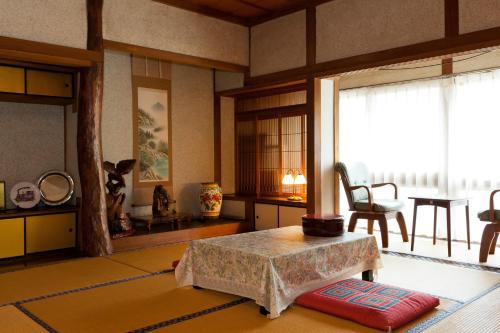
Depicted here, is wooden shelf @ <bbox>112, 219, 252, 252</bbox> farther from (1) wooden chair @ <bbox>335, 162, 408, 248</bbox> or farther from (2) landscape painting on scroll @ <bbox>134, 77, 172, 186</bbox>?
(1) wooden chair @ <bbox>335, 162, 408, 248</bbox>

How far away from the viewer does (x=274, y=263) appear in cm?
296

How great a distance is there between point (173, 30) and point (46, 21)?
1561 mm

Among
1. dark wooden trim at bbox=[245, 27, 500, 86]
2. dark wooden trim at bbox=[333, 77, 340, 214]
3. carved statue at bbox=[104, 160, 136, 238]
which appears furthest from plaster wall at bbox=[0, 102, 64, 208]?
dark wooden trim at bbox=[333, 77, 340, 214]

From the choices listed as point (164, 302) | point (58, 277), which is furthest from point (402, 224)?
point (58, 277)

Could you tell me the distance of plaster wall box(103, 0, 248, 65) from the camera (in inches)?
197

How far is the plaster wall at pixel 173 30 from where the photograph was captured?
5.00 metres

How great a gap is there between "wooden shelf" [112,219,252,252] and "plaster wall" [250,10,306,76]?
85.3 inches

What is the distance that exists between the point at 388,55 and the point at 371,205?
171 centimetres

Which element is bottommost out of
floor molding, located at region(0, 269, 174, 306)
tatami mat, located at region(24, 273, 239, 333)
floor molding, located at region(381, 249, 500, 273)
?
tatami mat, located at region(24, 273, 239, 333)

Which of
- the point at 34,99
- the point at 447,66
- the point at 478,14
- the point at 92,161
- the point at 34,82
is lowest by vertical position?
the point at 92,161

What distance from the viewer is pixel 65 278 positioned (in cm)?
391

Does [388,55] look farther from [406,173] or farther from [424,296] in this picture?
[424,296]

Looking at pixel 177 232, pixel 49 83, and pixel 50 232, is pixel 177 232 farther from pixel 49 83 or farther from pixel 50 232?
pixel 49 83

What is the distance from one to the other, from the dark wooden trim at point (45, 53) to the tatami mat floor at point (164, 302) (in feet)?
6.77
